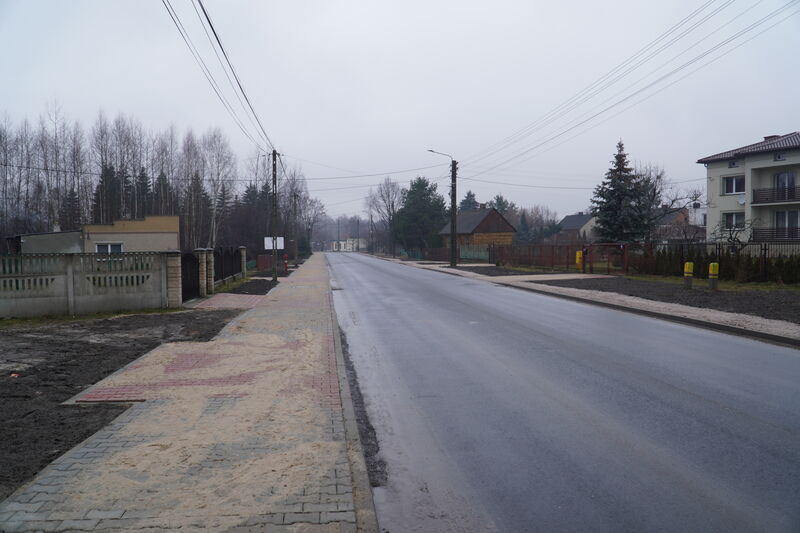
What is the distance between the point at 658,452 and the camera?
15.8ft

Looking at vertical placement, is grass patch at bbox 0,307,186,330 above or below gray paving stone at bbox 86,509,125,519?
above

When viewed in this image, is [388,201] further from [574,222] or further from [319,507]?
[319,507]

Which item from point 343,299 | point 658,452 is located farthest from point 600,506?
point 343,299

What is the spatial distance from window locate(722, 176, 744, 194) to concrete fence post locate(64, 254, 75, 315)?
44.6 m

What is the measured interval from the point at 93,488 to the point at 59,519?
453mm

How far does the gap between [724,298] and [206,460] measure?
1711cm

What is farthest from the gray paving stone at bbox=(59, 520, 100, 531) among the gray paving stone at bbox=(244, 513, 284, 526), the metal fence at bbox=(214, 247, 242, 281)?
the metal fence at bbox=(214, 247, 242, 281)

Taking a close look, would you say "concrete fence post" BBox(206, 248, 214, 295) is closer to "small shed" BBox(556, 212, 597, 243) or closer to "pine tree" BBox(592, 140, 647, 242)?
"pine tree" BBox(592, 140, 647, 242)

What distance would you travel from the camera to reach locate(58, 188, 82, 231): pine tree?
1850 inches

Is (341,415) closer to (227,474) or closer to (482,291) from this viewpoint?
(227,474)

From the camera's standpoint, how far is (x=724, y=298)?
17.3m

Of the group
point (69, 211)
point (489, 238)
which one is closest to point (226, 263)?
point (69, 211)

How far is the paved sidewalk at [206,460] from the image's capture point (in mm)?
3529

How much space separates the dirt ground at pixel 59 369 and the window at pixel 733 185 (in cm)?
4166
